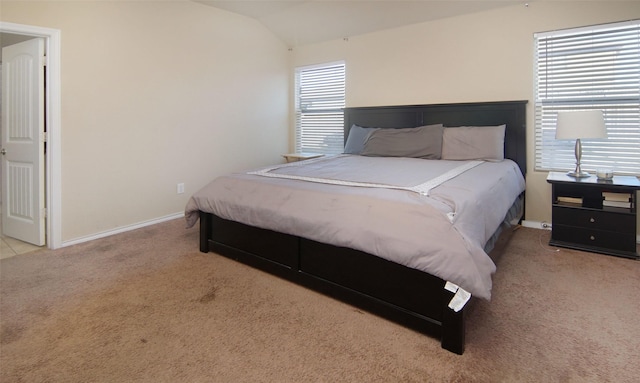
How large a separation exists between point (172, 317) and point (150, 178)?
2185 millimetres

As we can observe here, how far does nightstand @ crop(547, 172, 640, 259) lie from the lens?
8.84 feet

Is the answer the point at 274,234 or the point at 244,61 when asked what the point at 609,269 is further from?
the point at 244,61

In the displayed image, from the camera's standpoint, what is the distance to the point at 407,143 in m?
3.77

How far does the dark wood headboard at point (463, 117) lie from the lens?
3514 mm

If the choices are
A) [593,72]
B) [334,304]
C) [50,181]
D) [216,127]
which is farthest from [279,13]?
[334,304]

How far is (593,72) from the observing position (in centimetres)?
317

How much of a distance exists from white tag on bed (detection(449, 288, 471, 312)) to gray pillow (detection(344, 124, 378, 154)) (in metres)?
2.79

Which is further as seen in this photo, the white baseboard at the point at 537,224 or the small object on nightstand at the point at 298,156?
the small object on nightstand at the point at 298,156

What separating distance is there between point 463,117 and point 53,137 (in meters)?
3.91

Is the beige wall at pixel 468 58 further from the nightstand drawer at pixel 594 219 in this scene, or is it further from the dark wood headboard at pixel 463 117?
the nightstand drawer at pixel 594 219

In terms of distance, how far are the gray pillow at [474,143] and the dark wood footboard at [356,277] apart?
6.92ft

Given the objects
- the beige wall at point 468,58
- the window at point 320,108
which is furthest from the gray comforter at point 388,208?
the window at point 320,108

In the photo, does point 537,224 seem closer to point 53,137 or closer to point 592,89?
point 592,89

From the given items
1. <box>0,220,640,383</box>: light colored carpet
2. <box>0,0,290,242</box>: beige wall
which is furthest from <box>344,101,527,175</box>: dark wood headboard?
<box>0,0,290,242</box>: beige wall
